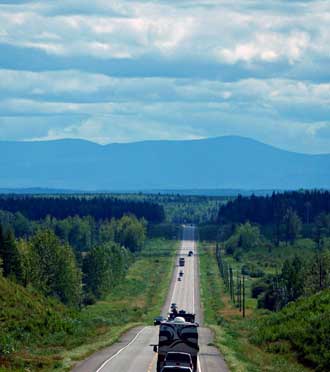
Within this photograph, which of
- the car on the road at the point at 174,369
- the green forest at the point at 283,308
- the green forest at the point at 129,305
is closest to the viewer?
the car on the road at the point at 174,369

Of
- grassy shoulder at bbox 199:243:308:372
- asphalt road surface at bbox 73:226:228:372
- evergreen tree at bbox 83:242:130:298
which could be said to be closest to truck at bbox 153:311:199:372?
asphalt road surface at bbox 73:226:228:372

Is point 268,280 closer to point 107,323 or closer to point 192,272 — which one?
point 192,272

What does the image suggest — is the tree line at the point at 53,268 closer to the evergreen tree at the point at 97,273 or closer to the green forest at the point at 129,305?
the evergreen tree at the point at 97,273

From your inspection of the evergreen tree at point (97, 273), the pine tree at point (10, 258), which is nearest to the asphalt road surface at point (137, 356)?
the pine tree at point (10, 258)

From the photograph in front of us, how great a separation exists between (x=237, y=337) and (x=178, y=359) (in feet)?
108

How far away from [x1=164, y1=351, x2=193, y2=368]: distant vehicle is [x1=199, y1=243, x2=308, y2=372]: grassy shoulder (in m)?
7.28

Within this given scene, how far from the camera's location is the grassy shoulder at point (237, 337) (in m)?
56.5

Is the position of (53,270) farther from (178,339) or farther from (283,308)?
(178,339)

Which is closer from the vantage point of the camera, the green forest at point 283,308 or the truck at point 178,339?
the truck at point 178,339

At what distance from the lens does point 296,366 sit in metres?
57.5

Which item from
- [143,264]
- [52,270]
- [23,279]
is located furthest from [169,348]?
[143,264]

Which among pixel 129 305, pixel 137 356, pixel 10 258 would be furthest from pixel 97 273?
pixel 137 356

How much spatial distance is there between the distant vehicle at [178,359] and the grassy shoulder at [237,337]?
728 centimetres

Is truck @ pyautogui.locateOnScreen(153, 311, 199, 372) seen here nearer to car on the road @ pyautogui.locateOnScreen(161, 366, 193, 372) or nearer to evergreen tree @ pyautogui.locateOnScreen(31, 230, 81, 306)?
car on the road @ pyautogui.locateOnScreen(161, 366, 193, 372)
